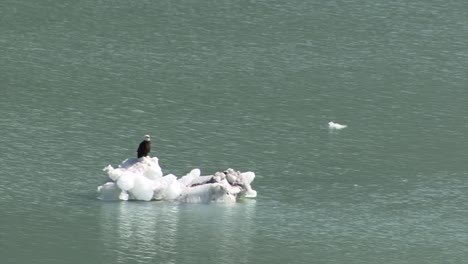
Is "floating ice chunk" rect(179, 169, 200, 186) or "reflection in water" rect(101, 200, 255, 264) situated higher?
"floating ice chunk" rect(179, 169, 200, 186)

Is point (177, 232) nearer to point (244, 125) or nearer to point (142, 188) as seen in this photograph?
point (142, 188)

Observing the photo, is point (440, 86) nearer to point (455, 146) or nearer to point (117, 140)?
point (455, 146)

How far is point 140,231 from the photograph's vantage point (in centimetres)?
4684

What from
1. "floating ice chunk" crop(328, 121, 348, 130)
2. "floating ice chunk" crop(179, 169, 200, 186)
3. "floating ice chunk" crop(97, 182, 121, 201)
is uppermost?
"floating ice chunk" crop(328, 121, 348, 130)

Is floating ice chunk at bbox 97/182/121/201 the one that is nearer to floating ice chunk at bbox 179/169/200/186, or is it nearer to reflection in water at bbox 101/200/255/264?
reflection in water at bbox 101/200/255/264

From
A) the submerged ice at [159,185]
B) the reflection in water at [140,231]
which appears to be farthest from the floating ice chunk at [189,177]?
the reflection in water at [140,231]

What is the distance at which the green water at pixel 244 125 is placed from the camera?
1853 inches

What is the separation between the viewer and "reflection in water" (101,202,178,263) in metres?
44.6

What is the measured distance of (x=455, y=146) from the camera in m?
61.6

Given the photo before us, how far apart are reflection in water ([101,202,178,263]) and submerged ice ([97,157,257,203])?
43 centimetres

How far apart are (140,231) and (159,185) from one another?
3.41 meters

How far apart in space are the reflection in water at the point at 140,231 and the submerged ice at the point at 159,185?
1.42ft

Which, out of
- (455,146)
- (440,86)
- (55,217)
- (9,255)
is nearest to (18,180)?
(55,217)

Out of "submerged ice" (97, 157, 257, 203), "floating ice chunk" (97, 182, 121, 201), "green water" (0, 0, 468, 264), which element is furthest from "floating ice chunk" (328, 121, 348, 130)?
"floating ice chunk" (97, 182, 121, 201)
